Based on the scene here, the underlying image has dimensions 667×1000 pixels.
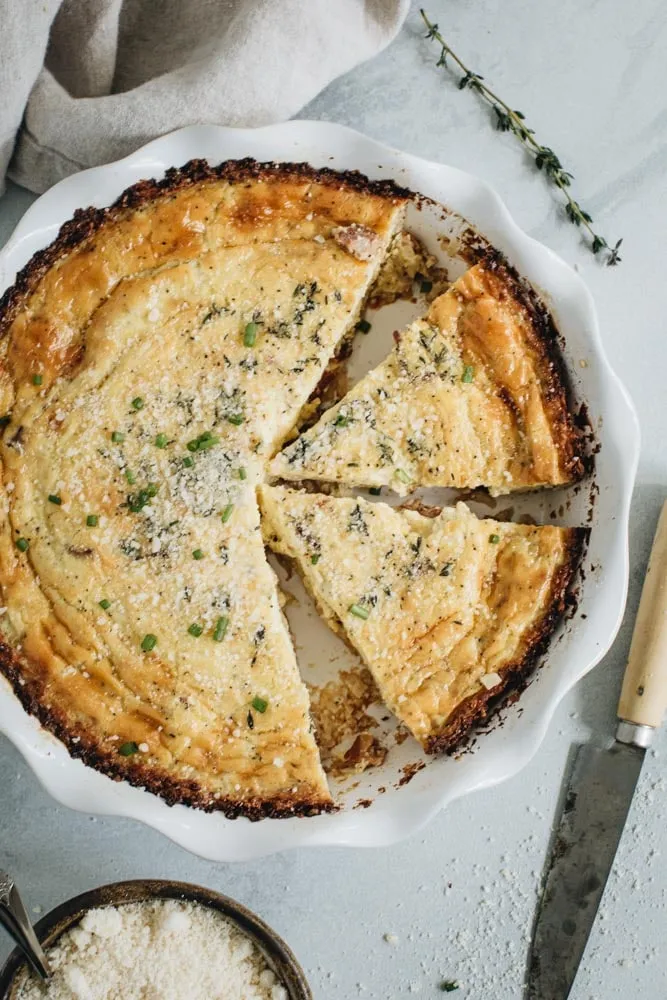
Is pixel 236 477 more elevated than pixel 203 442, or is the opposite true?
pixel 203 442

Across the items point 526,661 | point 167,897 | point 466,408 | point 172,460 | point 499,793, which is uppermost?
point 172,460

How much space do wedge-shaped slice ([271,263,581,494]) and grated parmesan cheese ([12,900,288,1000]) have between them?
157cm

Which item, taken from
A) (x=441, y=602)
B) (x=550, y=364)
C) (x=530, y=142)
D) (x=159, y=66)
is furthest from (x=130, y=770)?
(x=530, y=142)

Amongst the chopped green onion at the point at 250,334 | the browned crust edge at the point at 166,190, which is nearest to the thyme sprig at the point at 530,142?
the browned crust edge at the point at 166,190

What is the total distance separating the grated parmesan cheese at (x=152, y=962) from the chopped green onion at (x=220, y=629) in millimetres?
944

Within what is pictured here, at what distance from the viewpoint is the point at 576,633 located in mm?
2934

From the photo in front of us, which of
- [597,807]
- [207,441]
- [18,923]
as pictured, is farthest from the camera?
[597,807]

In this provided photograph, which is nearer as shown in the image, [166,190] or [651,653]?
[166,190]

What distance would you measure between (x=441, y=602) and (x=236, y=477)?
78 cm

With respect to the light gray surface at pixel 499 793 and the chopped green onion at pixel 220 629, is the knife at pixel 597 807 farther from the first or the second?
the chopped green onion at pixel 220 629

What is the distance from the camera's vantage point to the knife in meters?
3.17

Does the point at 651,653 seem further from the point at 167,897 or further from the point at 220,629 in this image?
the point at 167,897

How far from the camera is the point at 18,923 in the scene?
2.85m

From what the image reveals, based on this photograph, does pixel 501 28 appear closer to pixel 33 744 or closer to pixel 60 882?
pixel 33 744
